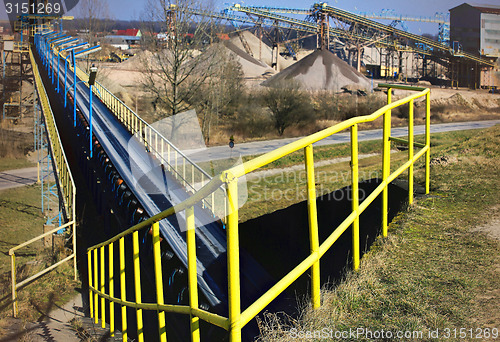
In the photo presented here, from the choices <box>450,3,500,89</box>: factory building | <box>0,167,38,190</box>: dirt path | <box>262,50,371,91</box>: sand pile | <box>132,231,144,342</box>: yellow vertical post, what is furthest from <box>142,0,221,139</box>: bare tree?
<box>450,3,500,89</box>: factory building

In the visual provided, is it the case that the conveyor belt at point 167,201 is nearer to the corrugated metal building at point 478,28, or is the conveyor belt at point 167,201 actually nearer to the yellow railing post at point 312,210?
the yellow railing post at point 312,210

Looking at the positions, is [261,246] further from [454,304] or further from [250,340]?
[454,304]

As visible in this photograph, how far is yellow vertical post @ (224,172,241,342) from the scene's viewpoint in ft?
6.21

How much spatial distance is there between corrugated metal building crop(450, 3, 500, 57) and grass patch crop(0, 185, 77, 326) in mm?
51926

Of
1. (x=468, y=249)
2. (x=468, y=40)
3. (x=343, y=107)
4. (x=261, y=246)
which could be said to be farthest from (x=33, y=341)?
(x=468, y=40)

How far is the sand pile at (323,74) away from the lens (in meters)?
42.2

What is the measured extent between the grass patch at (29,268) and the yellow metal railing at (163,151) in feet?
9.69

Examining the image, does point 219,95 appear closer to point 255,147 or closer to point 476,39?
point 255,147

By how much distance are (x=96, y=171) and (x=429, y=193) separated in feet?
31.0

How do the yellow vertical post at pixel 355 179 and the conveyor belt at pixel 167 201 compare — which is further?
the conveyor belt at pixel 167 201

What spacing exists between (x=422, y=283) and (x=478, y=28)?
60434 millimetres

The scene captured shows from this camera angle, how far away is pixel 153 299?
6898mm

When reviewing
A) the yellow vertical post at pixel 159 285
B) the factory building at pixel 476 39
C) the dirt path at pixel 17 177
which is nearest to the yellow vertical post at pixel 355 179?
the yellow vertical post at pixel 159 285

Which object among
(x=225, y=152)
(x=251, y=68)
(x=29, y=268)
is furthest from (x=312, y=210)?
(x=251, y=68)
